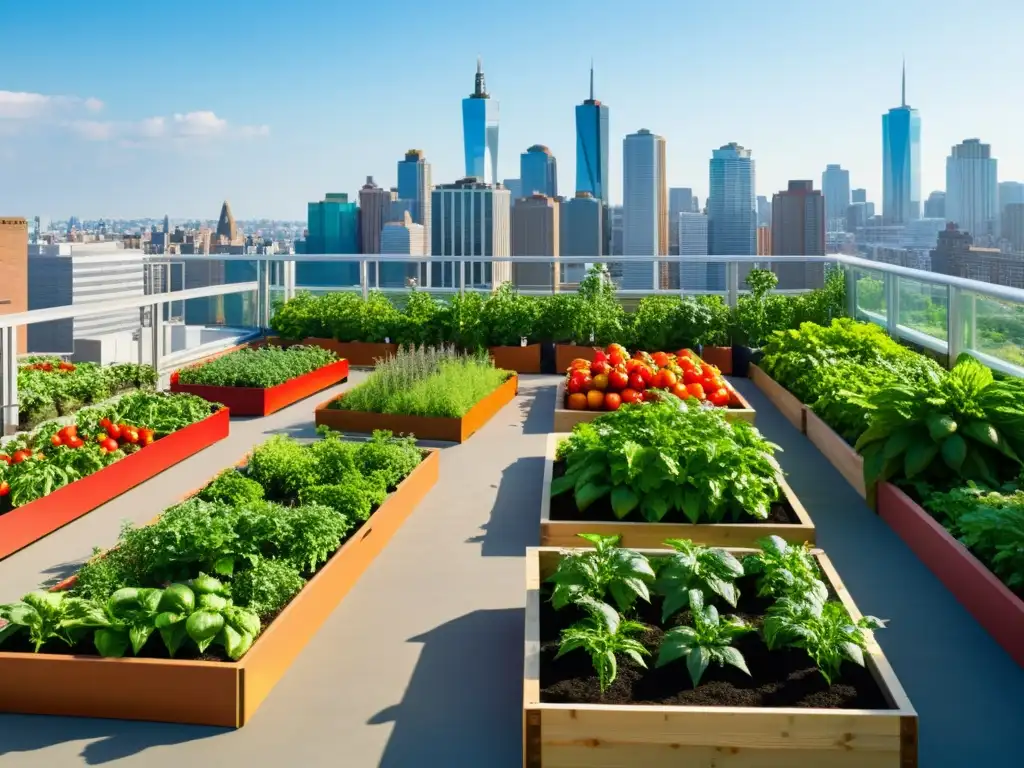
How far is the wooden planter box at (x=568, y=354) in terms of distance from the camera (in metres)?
9.50

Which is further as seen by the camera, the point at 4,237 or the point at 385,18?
the point at 4,237

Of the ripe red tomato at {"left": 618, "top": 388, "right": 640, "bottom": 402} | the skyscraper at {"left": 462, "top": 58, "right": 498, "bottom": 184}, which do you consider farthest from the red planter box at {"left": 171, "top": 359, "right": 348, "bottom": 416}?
the skyscraper at {"left": 462, "top": 58, "right": 498, "bottom": 184}

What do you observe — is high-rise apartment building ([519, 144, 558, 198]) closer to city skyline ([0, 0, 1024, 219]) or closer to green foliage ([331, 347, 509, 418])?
city skyline ([0, 0, 1024, 219])

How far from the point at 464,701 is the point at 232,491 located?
1.81 m

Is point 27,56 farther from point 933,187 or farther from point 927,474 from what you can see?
point 927,474

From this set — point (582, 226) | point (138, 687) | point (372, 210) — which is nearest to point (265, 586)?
point (138, 687)

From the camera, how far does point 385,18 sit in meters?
19.3

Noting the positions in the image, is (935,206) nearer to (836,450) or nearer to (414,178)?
(414,178)

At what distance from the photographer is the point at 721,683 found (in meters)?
2.71

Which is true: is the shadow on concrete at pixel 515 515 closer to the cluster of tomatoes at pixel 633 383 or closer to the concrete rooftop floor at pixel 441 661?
the concrete rooftop floor at pixel 441 661

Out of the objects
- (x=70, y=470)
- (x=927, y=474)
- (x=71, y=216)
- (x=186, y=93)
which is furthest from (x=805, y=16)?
(x=71, y=216)

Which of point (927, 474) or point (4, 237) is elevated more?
point (4, 237)

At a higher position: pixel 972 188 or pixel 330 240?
pixel 972 188

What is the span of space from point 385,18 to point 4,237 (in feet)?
171
